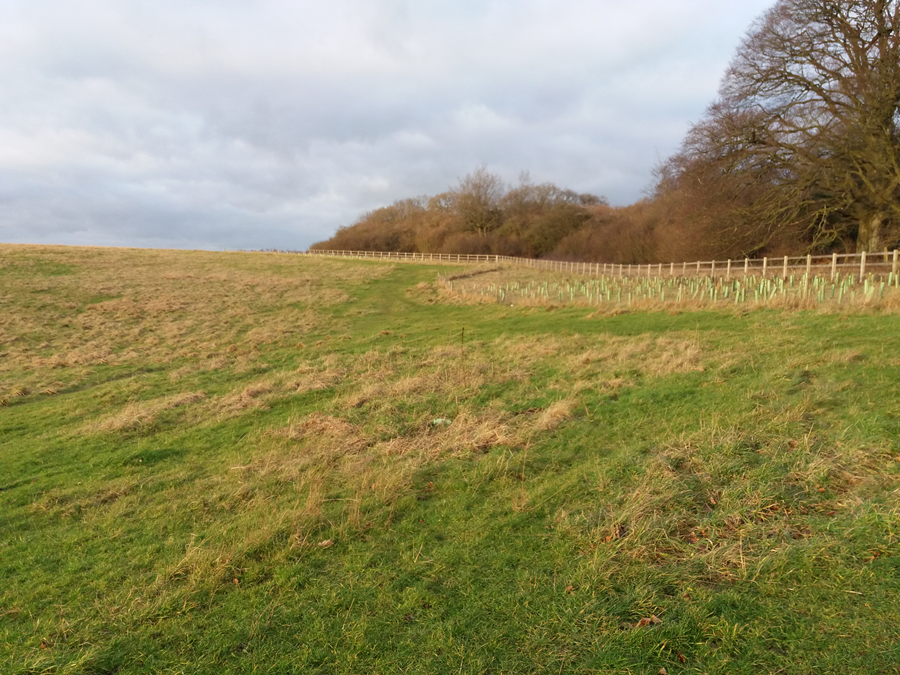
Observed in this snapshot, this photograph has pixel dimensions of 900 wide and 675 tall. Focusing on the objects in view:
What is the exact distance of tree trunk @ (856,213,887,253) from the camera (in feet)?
78.2

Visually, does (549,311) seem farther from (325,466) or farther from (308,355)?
(325,466)

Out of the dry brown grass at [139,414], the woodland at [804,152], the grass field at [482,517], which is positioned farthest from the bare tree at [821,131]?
the dry brown grass at [139,414]

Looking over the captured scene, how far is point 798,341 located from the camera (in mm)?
10039

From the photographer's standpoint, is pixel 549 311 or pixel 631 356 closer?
pixel 631 356

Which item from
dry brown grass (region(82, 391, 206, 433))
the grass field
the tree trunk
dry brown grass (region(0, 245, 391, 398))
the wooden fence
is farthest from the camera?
the tree trunk

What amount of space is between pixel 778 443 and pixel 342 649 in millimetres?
4849

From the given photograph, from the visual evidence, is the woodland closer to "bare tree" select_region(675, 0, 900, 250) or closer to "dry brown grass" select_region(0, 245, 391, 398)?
"bare tree" select_region(675, 0, 900, 250)

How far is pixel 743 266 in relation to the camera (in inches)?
1133

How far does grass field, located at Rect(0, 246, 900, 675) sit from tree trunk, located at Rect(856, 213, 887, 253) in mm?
16728

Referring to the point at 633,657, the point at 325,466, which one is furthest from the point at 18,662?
the point at 633,657

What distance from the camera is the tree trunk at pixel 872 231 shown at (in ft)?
78.2

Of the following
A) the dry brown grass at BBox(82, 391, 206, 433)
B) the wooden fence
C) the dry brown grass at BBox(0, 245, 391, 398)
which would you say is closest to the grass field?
the dry brown grass at BBox(82, 391, 206, 433)

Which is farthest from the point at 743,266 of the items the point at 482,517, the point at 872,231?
the point at 482,517

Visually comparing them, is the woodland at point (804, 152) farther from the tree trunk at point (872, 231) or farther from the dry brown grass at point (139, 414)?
the dry brown grass at point (139, 414)
